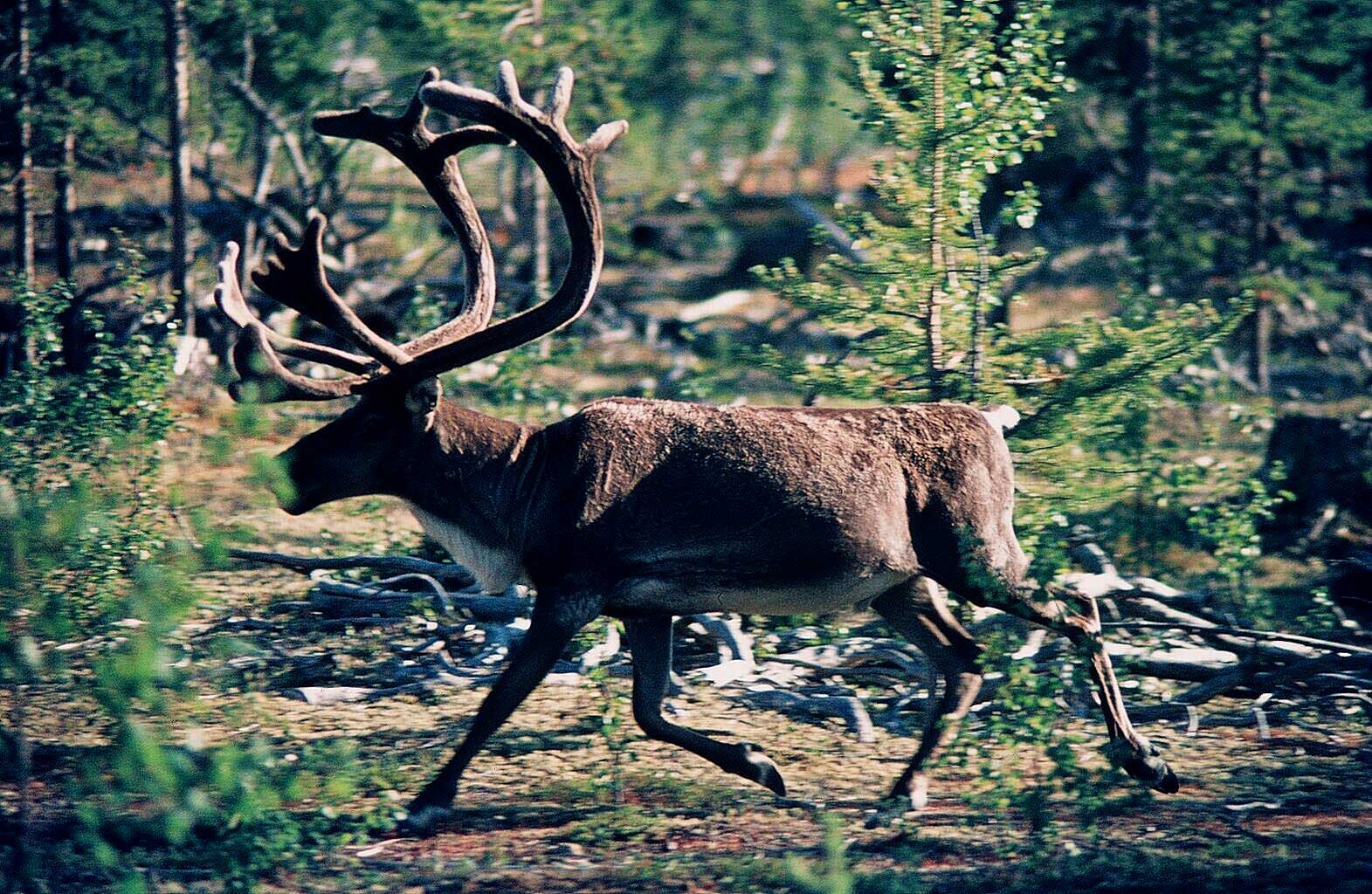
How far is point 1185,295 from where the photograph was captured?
15758 mm

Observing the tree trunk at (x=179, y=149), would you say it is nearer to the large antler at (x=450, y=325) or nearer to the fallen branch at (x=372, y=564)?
the fallen branch at (x=372, y=564)

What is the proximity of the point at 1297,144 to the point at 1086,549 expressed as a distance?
26.3ft

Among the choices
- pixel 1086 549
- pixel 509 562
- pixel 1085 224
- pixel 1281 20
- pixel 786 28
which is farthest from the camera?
pixel 786 28

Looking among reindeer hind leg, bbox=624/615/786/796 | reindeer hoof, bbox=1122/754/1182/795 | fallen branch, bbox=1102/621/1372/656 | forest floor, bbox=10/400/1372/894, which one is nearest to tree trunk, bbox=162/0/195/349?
forest floor, bbox=10/400/1372/894

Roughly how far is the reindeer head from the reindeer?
0.01 m

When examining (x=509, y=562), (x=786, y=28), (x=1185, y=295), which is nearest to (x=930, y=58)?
(x=509, y=562)

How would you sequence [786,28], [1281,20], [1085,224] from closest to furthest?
[1281,20] < [1085,224] < [786,28]

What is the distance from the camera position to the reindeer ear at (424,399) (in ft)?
22.3

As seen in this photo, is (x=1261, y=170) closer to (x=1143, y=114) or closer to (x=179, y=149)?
(x=1143, y=114)

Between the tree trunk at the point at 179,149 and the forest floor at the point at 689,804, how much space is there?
15.3ft

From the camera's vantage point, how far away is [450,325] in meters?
7.22

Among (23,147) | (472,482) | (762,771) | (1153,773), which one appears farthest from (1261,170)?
(23,147)

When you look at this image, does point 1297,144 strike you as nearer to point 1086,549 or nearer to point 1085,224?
point 1085,224

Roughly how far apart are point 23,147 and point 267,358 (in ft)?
24.6
